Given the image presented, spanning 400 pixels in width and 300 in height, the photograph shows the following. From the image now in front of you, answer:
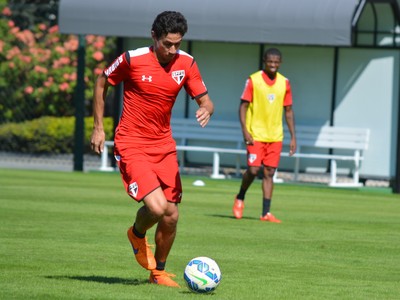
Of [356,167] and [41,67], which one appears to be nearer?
[356,167]

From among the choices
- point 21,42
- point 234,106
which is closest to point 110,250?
point 234,106

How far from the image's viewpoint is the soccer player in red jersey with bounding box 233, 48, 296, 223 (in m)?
16.4

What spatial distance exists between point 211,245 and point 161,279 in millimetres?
3320

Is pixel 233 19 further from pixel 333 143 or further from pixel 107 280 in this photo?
pixel 107 280

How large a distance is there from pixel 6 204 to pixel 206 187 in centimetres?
681

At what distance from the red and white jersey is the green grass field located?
1.26 m

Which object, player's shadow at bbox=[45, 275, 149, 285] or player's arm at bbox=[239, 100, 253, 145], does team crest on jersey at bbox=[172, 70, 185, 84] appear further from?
player's arm at bbox=[239, 100, 253, 145]

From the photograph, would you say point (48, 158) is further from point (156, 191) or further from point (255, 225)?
point (156, 191)

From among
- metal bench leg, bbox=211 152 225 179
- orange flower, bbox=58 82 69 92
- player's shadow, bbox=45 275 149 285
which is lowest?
metal bench leg, bbox=211 152 225 179

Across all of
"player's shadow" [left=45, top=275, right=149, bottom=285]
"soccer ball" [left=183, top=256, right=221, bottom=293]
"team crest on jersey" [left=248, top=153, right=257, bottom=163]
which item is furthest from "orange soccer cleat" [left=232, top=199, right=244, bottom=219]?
"soccer ball" [left=183, top=256, right=221, bottom=293]

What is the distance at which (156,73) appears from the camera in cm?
959

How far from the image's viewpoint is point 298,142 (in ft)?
84.6

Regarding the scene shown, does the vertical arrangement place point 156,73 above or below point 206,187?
above

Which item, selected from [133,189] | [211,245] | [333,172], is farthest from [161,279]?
[333,172]
